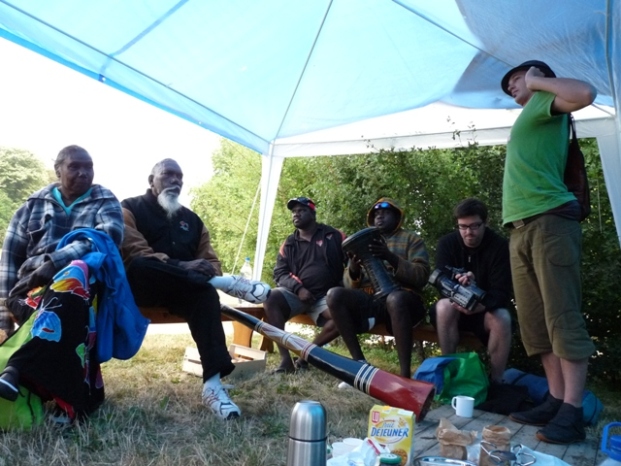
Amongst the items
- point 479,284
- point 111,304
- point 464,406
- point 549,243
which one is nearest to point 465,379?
point 464,406

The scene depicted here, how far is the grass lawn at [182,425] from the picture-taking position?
217cm

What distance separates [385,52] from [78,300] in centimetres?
289

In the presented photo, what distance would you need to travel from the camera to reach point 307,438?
4.88 ft

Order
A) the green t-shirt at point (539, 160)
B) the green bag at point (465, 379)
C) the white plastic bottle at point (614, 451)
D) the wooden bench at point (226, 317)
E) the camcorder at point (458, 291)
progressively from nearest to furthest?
1. the white plastic bottle at point (614, 451)
2. the green t-shirt at point (539, 160)
3. the green bag at point (465, 379)
4. the camcorder at point (458, 291)
5. the wooden bench at point (226, 317)

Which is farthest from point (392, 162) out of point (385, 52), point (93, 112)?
point (93, 112)

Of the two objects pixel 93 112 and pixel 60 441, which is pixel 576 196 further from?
pixel 93 112

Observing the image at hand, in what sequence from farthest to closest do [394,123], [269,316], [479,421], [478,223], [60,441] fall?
[394,123]
[269,316]
[478,223]
[479,421]
[60,441]

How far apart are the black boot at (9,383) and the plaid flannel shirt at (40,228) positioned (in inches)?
24.0

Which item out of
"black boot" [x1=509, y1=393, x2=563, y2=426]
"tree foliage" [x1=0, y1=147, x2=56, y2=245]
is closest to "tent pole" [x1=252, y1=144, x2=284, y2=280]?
"black boot" [x1=509, y1=393, x2=563, y2=426]

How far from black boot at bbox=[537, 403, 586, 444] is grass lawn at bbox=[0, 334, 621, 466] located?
0.44 m

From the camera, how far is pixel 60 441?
2.27 m

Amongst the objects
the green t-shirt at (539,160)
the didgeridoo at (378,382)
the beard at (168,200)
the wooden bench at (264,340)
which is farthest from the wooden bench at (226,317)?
the green t-shirt at (539,160)

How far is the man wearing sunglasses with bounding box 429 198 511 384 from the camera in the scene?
3.48m

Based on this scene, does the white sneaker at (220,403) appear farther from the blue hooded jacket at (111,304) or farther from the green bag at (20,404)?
the green bag at (20,404)
